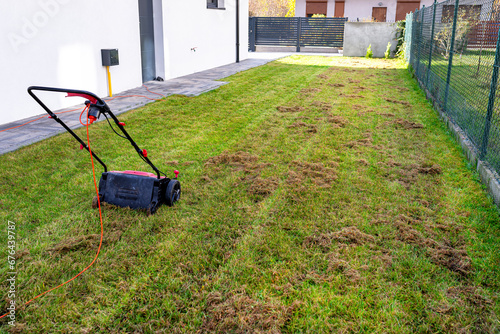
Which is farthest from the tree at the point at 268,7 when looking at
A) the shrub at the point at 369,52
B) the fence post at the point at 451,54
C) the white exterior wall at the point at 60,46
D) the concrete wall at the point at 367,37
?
the fence post at the point at 451,54

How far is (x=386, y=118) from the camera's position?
6594mm

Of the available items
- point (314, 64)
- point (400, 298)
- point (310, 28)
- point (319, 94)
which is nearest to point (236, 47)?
point (314, 64)

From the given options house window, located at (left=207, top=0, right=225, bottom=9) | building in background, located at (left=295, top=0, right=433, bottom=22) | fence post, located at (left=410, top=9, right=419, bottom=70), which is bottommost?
fence post, located at (left=410, top=9, right=419, bottom=70)

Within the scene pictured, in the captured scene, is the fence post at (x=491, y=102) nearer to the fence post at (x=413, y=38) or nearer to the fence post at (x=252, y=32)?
the fence post at (x=413, y=38)

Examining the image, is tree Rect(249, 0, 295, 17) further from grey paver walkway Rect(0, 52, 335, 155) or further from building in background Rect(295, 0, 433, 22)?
grey paver walkway Rect(0, 52, 335, 155)

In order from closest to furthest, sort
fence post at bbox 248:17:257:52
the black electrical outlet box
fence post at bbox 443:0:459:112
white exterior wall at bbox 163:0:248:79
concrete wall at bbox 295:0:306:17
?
fence post at bbox 443:0:459:112
the black electrical outlet box
white exterior wall at bbox 163:0:248:79
fence post at bbox 248:17:257:52
concrete wall at bbox 295:0:306:17

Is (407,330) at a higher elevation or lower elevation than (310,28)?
lower

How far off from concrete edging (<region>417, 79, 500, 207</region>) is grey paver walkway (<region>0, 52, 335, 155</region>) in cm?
510

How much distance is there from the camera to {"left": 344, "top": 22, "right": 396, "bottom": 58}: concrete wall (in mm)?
17062

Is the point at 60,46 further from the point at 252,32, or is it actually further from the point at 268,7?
the point at 268,7

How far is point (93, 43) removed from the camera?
7711mm

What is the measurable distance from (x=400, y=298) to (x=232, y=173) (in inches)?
91.3

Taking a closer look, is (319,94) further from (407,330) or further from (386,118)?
(407,330)

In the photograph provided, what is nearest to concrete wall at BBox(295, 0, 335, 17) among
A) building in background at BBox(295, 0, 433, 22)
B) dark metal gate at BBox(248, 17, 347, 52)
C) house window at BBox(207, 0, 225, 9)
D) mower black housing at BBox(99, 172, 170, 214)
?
building in background at BBox(295, 0, 433, 22)
